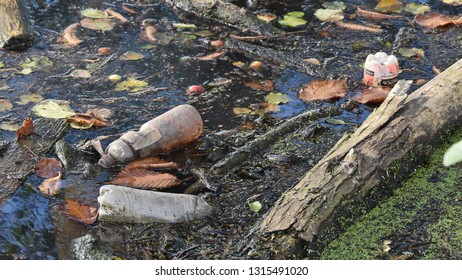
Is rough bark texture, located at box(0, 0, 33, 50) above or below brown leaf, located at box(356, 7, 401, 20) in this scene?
above

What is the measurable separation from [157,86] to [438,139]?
2166 millimetres

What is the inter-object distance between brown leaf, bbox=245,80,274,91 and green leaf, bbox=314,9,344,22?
136 centimetres

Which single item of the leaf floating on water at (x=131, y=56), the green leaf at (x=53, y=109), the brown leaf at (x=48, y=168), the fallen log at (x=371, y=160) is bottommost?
the leaf floating on water at (x=131, y=56)

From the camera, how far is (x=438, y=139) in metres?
4.43

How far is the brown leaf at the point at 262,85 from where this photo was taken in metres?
5.41

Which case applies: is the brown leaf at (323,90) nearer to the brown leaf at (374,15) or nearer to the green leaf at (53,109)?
the brown leaf at (374,15)

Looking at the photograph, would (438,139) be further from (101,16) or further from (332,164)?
(101,16)

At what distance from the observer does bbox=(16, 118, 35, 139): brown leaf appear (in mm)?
4598

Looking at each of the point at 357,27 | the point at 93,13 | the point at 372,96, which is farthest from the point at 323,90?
the point at 93,13

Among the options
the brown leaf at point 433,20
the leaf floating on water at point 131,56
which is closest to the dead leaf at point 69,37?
the leaf floating on water at point 131,56

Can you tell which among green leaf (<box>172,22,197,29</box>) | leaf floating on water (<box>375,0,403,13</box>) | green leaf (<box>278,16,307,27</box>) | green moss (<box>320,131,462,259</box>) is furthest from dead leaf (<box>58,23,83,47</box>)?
green moss (<box>320,131,462,259</box>)

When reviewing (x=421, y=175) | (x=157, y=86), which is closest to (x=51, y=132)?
(x=157, y=86)

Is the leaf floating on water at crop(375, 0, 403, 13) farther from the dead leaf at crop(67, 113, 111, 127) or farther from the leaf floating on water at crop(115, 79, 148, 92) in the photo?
the dead leaf at crop(67, 113, 111, 127)

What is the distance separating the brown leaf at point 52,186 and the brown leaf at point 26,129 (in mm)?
514
